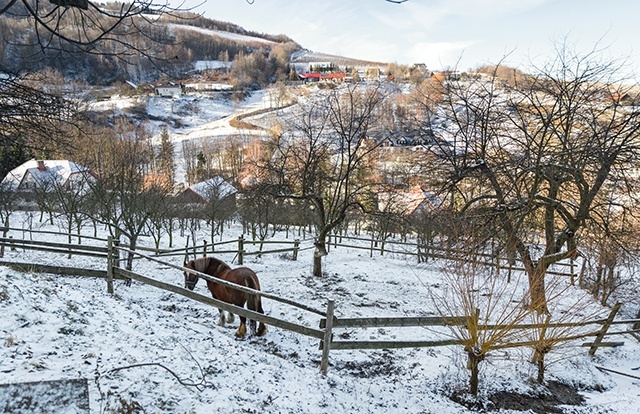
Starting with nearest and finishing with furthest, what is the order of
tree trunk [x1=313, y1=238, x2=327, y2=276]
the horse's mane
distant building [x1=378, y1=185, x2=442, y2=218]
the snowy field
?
1. the snowy field
2. the horse's mane
3. distant building [x1=378, y1=185, x2=442, y2=218]
4. tree trunk [x1=313, y1=238, x2=327, y2=276]

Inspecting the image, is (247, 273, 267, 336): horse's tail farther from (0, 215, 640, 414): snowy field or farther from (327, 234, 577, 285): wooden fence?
(327, 234, 577, 285): wooden fence

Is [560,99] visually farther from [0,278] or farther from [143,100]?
[143,100]

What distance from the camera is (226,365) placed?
174 inches

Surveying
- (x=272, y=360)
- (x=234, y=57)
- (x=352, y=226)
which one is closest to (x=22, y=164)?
(x=352, y=226)

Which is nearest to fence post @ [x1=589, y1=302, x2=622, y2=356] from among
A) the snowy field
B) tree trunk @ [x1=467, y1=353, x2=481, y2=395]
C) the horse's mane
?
the snowy field

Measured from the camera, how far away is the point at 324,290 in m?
10.1

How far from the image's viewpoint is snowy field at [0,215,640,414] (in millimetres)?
3471

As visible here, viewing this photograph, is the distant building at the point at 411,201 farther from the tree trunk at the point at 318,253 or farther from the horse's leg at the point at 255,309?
the horse's leg at the point at 255,309

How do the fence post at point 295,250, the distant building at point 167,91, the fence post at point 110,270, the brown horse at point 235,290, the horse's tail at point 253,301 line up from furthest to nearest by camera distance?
1. the distant building at point 167,91
2. the fence post at point 295,250
3. the fence post at point 110,270
4. the brown horse at point 235,290
5. the horse's tail at point 253,301

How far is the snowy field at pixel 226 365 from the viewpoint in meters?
3.47

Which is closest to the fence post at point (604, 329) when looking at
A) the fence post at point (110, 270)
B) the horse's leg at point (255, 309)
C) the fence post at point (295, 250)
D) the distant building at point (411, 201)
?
the distant building at point (411, 201)

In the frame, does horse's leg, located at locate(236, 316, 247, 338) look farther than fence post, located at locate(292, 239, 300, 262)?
No

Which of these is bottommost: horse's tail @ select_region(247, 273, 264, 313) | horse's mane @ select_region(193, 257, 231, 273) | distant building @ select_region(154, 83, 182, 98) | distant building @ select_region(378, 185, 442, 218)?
horse's tail @ select_region(247, 273, 264, 313)

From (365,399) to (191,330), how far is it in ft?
9.48
